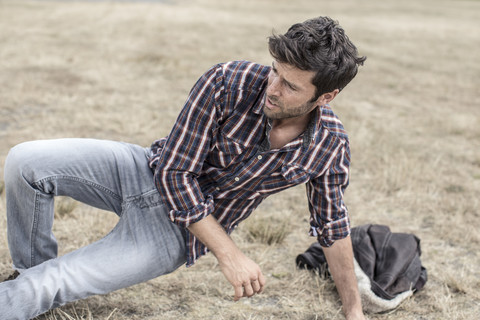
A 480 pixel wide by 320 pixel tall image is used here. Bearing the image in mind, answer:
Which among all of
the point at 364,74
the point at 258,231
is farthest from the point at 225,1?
the point at 258,231

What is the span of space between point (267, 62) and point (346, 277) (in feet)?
26.6

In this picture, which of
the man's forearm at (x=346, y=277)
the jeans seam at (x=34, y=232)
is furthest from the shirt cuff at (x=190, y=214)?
the man's forearm at (x=346, y=277)

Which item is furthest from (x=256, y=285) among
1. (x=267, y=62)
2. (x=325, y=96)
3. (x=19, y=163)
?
(x=267, y=62)

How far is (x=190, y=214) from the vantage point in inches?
95.0

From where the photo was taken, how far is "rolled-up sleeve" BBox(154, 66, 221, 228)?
240 centimetres

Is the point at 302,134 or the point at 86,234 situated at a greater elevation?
the point at 302,134

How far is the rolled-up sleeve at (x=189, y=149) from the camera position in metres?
2.40

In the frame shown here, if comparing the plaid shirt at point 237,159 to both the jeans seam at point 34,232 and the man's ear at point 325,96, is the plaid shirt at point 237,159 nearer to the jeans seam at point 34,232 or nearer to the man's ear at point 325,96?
the man's ear at point 325,96

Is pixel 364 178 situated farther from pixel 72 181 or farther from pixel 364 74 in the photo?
pixel 364 74

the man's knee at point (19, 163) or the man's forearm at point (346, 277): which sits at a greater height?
the man's knee at point (19, 163)

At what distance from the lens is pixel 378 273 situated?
3.39 m

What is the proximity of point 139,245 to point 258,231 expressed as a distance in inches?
57.2

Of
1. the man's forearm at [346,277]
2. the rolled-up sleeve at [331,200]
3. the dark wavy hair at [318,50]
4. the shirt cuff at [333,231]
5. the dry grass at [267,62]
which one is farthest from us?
the dry grass at [267,62]

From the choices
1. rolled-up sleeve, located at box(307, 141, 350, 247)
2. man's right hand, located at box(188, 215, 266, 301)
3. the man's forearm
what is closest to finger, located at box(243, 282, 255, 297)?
man's right hand, located at box(188, 215, 266, 301)
